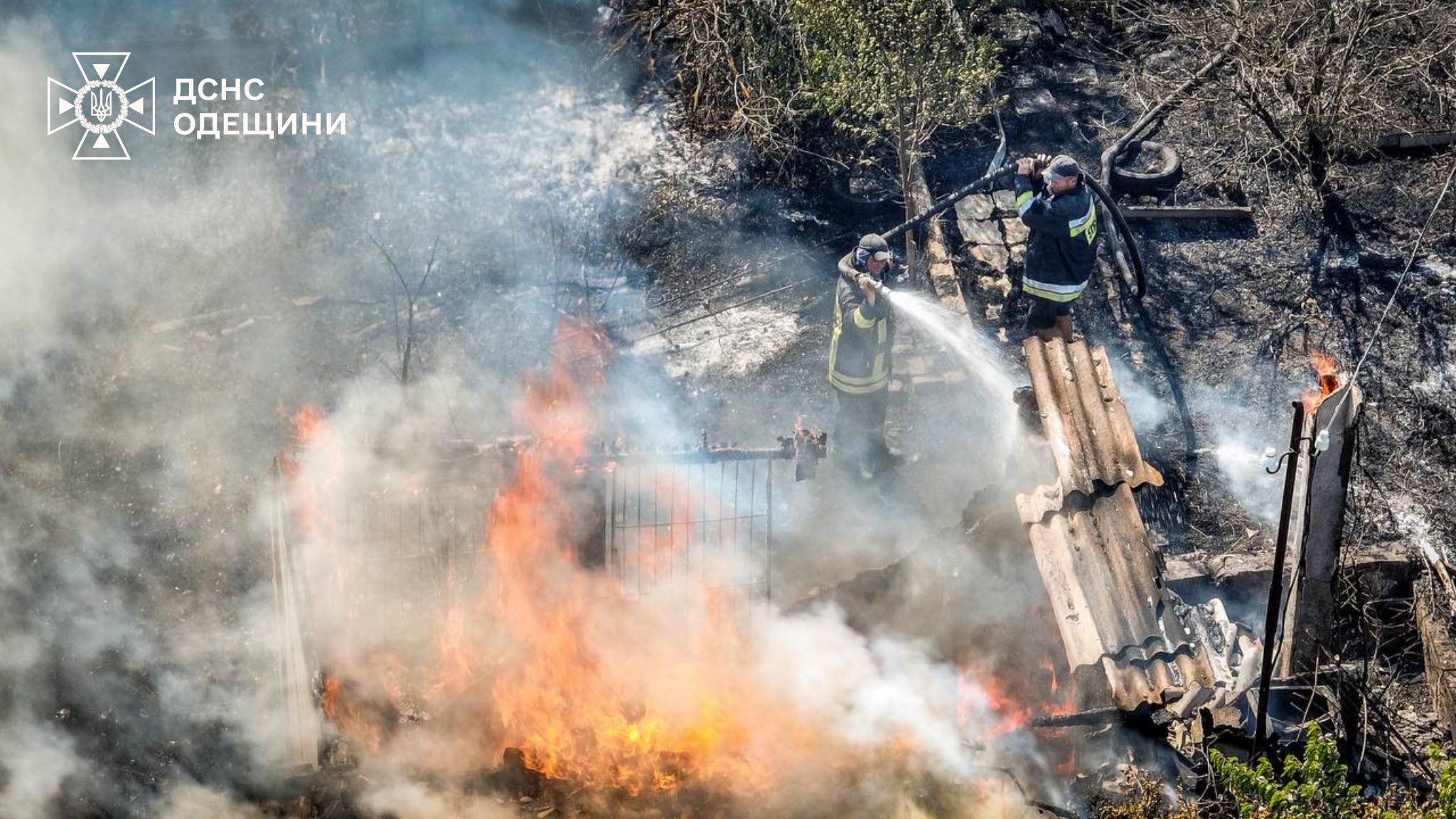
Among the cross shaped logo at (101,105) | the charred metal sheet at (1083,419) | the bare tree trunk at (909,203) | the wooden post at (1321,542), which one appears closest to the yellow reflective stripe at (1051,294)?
the charred metal sheet at (1083,419)

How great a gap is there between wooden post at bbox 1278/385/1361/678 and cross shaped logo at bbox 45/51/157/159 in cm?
1114

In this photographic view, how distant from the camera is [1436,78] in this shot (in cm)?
1185

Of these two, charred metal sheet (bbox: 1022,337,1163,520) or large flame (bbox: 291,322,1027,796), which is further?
charred metal sheet (bbox: 1022,337,1163,520)

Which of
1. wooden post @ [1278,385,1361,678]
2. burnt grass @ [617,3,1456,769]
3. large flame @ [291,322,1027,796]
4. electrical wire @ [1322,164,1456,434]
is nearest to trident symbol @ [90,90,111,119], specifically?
burnt grass @ [617,3,1456,769]

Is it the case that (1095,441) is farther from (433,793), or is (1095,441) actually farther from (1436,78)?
(1436,78)

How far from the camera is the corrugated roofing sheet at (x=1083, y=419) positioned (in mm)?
6930

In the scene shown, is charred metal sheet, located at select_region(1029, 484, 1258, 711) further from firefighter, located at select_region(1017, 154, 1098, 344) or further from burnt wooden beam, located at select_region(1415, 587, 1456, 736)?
firefighter, located at select_region(1017, 154, 1098, 344)

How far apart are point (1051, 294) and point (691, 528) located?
135 inches

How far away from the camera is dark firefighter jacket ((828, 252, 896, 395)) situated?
7.63 meters

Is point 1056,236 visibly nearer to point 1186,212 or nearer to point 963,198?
point 963,198

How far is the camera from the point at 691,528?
7980mm

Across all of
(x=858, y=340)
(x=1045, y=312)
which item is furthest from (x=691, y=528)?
(x=1045, y=312)

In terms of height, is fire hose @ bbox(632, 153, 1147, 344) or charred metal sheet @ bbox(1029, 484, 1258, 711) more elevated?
fire hose @ bbox(632, 153, 1147, 344)

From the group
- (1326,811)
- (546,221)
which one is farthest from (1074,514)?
(546,221)
